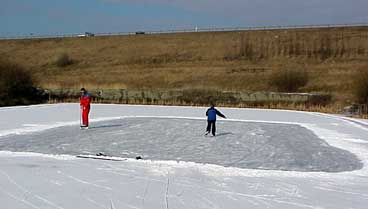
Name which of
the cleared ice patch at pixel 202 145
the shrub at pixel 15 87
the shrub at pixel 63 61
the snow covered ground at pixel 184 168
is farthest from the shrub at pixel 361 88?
the shrub at pixel 63 61

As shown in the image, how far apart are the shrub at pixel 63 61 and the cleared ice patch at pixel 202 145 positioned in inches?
1837

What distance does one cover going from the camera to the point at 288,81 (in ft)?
122

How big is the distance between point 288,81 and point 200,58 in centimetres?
2124

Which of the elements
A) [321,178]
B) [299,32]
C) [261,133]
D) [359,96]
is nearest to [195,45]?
[299,32]

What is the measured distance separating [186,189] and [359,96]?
71.5 feet

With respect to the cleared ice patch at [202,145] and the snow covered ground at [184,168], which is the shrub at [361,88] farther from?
the cleared ice patch at [202,145]

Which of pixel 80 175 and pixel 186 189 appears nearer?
pixel 186 189

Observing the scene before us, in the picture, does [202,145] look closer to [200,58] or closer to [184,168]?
[184,168]

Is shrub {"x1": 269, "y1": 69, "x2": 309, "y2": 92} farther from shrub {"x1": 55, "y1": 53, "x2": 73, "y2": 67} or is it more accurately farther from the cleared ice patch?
shrub {"x1": 55, "y1": 53, "x2": 73, "y2": 67}

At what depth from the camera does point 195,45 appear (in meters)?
63.5

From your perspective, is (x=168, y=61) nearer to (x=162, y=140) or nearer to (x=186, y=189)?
(x=162, y=140)

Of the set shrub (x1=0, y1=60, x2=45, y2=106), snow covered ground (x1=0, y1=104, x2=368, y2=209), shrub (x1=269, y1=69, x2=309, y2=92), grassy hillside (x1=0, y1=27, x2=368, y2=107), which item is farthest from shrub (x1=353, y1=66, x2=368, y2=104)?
shrub (x1=0, y1=60, x2=45, y2=106)

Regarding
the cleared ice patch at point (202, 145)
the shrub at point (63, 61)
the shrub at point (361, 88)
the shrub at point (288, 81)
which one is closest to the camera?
the cleared ice patch at point (202, 145)

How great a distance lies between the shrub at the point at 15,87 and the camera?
28.7 meters
